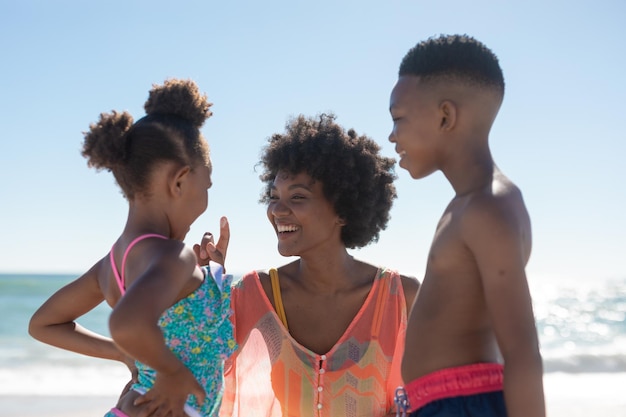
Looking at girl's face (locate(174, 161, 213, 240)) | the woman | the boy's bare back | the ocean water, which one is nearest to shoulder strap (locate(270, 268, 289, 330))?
the woman

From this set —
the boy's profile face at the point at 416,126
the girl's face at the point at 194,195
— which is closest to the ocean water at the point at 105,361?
the girl's face at the point at 194,195

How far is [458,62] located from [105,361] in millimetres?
11609

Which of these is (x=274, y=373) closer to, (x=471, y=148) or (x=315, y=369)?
(x=315, y=369)

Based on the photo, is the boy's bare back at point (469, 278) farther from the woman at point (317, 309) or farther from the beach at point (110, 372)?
the beach at point (110, 372)

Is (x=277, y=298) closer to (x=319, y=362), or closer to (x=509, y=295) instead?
(x=319, y=362)

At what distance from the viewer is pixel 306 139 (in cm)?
394

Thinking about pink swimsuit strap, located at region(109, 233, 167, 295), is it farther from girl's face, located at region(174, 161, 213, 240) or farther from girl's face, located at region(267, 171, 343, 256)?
girl's face, located at region(267, 171, 343, 256)

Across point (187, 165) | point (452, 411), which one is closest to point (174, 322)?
point (187, 165)

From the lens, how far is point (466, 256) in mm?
2207

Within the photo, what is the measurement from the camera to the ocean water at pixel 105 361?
1162cm

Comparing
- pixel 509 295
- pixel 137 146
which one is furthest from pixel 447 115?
pixel 137 146

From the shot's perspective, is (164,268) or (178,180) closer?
(164,268)

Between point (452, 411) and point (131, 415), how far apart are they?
41.2 inches

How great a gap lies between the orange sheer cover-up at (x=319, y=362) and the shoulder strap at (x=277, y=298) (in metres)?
0.03
